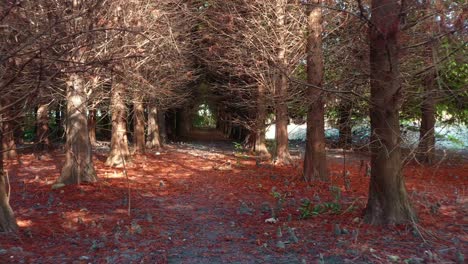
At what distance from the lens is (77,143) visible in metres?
11.3

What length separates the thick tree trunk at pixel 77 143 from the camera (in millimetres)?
10883

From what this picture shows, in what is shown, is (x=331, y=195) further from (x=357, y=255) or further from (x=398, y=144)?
(x=357, y=255)

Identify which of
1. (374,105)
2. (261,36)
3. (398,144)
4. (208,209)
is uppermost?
(261,36)

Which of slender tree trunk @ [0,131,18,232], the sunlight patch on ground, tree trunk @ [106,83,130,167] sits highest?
tree trunk @ [106,83,130,167]

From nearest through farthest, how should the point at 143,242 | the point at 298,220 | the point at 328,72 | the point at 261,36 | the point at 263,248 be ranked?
the point at 263,248 → the point at 143,242 → the point at 298,220 → the point at 328,72 → the point at 261,36

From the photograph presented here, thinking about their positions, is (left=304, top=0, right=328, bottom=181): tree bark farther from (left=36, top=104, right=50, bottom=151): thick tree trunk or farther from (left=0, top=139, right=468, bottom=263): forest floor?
(left=36, top=104, right=50, bottom=151): thick tree trunk

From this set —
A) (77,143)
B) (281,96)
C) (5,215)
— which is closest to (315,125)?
(281,96)

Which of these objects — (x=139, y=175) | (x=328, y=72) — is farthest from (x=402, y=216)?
(x=139, y=175)

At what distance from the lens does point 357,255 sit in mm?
5172

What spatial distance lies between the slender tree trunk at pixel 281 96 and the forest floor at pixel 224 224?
3631mm

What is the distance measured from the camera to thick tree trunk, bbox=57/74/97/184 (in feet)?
35.7

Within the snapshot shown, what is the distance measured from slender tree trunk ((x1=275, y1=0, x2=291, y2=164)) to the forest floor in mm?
3631

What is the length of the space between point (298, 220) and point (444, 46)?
3.43 m

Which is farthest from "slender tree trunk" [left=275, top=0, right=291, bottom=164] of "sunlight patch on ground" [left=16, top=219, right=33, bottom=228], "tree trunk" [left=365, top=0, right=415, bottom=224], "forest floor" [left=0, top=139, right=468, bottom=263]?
"sunlight patch on ground" [left=16, top=219, right=33, bottom=228]
